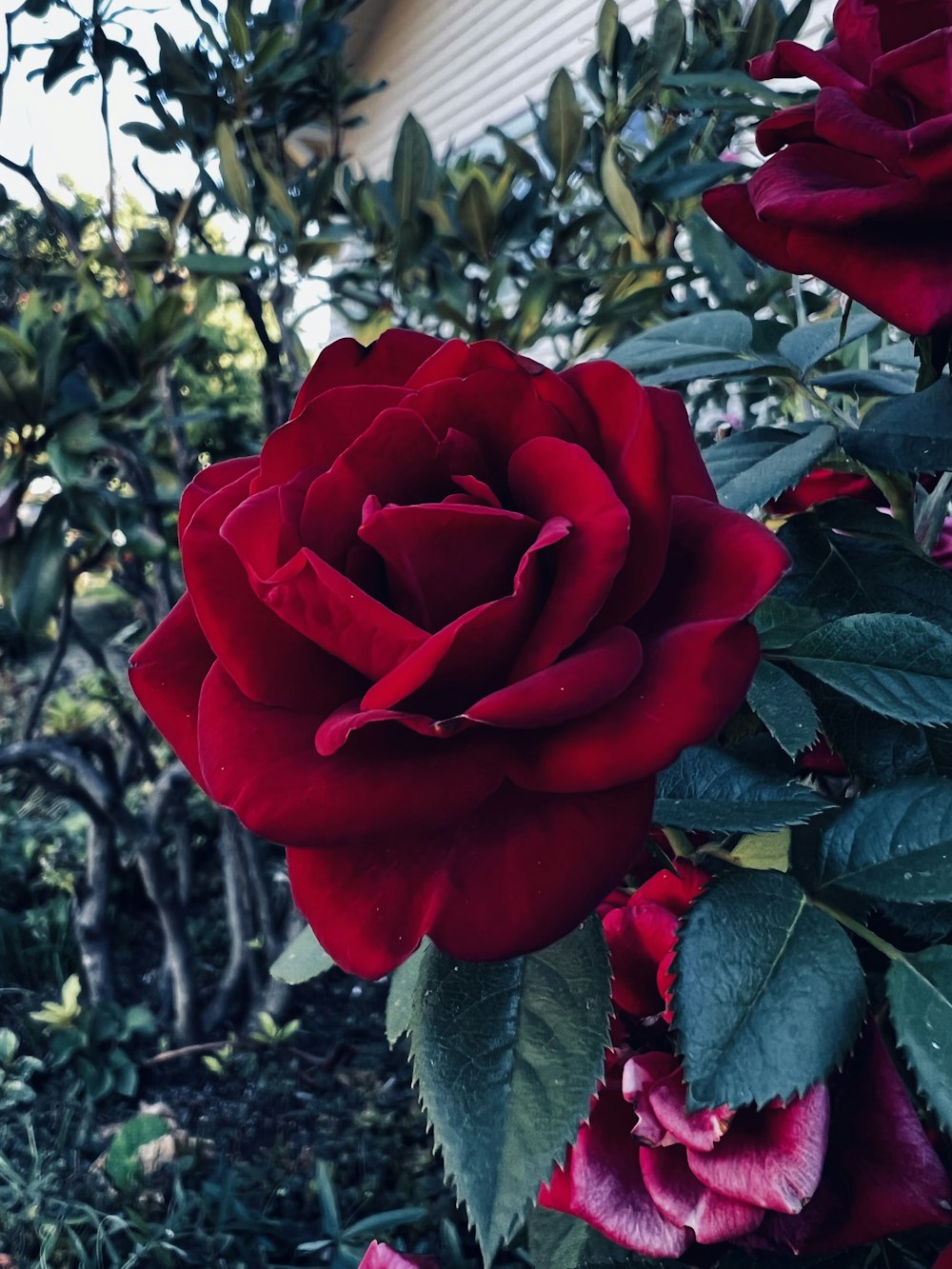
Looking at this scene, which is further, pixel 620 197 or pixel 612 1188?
pixel 620 197

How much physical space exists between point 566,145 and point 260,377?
63 cm

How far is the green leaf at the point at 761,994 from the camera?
0.35 m

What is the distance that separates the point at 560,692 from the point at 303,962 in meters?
0.38

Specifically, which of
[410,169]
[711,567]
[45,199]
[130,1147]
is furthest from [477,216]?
[130,1147]

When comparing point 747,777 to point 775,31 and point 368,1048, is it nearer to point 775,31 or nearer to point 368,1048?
point 775,31

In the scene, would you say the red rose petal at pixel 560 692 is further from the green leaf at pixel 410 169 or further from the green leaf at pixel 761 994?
the green leaf at pixel 410 169

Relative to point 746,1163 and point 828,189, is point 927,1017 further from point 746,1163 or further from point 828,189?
point 828,189

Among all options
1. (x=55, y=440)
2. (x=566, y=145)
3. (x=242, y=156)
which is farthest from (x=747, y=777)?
(x=242, y=156)

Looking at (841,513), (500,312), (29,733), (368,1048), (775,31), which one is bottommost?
(368,1048)

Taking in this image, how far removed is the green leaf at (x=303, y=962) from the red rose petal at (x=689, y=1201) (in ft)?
0.73

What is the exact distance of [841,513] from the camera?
0.58 meters

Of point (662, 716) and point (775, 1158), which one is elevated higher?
point (662, 716)

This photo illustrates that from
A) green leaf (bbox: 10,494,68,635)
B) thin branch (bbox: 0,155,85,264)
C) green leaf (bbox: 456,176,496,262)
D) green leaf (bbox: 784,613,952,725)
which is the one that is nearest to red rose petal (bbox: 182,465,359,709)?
green leaf (bbox: 784,613,952,725)

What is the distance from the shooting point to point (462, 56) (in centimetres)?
Result: 628
